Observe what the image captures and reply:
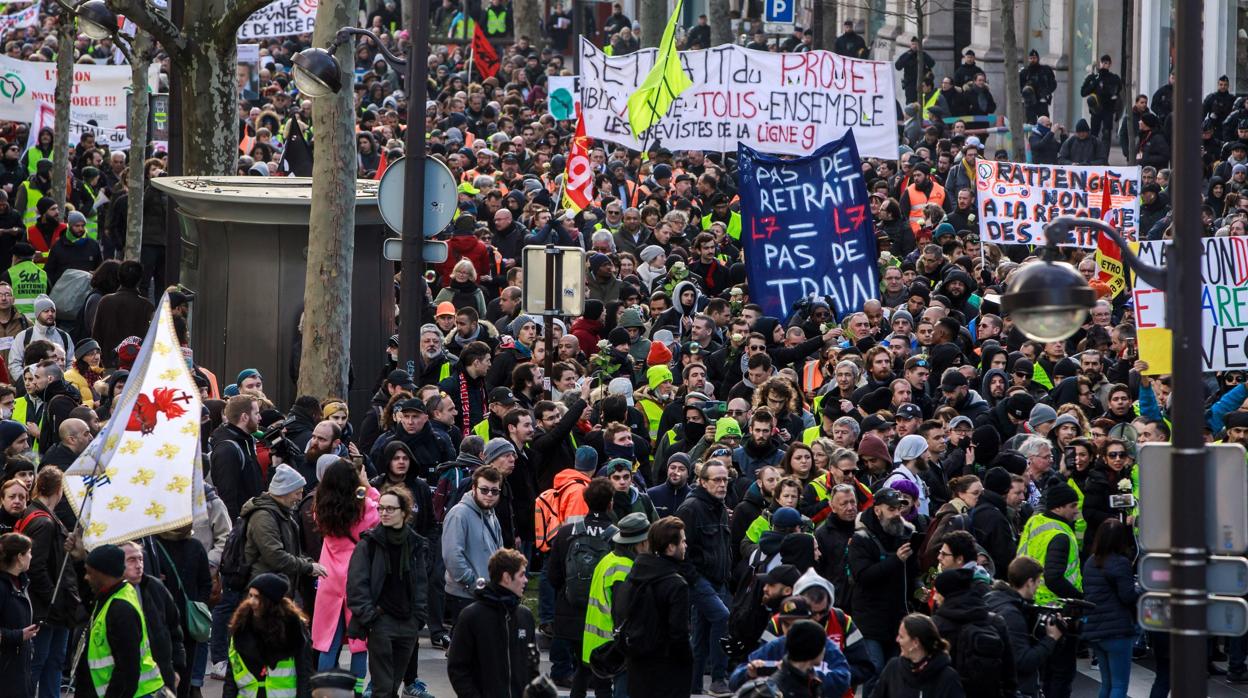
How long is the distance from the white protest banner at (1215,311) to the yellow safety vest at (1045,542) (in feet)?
10.1

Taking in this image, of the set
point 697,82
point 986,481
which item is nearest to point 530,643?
point 986,481

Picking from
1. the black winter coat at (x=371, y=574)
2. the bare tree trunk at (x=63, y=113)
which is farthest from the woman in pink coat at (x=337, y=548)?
the bare tree trunk at (x=63, y=113)

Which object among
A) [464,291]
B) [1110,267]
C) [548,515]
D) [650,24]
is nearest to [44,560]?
[548,515]

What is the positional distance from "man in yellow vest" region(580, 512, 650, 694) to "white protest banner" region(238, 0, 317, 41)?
74.3ft

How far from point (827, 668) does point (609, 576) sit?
1860 millimetres

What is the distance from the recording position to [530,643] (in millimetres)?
10836

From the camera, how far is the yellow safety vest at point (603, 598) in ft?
36.4

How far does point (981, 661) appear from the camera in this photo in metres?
9.83

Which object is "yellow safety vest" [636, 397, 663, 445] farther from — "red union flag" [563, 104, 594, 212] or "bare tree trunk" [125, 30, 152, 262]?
"bare tree trunk" [125, 30, 152, 262]

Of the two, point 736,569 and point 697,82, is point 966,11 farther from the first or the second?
point 736,569

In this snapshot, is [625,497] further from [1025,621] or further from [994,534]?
[1025,621]

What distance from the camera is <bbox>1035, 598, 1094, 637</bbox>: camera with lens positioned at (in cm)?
1082

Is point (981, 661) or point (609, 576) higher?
point (609, 576)

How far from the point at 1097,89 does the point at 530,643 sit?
23990 mm
